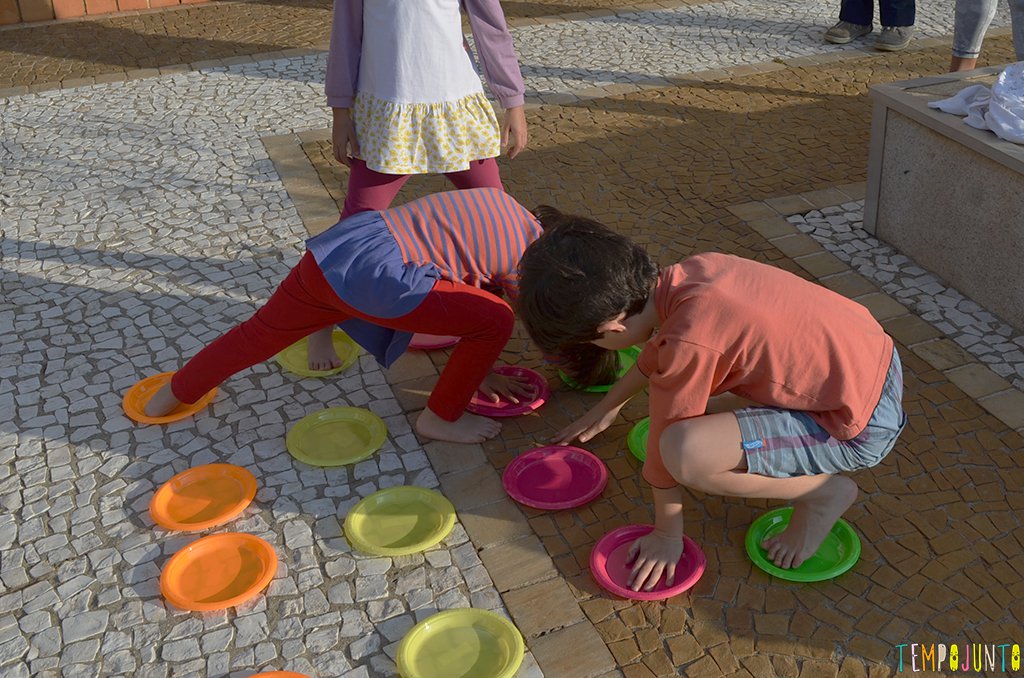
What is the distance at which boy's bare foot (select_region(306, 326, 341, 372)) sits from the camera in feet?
12.0

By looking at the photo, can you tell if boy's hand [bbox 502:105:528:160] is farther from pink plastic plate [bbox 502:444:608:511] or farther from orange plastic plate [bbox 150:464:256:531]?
orange plastic plate [bbox 150:464:256:531]

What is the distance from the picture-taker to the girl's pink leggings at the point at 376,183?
351cm

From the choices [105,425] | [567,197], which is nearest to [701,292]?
[105,425]

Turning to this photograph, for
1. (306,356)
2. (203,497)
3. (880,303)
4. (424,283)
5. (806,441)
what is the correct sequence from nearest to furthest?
(806,441) < (424,283) < (203,497) < (306,356) < (880,303)

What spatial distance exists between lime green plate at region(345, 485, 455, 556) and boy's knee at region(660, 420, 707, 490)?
2.35ft

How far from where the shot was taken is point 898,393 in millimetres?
2699

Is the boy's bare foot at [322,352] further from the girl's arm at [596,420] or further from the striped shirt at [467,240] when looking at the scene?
the girl's arm at [596,420]

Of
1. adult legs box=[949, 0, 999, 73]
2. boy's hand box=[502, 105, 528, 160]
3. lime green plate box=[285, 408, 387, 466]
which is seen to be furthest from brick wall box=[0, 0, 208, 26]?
adult legs box=[949, 0, 999, 73]

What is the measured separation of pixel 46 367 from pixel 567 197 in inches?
95.6

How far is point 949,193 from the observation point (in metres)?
4.00

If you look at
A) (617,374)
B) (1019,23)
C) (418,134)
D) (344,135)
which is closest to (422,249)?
(418,134)

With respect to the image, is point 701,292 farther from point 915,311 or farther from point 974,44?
point 974,44

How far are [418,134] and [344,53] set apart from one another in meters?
0.36

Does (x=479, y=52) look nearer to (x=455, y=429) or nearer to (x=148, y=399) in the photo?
(x=455, y=429)
